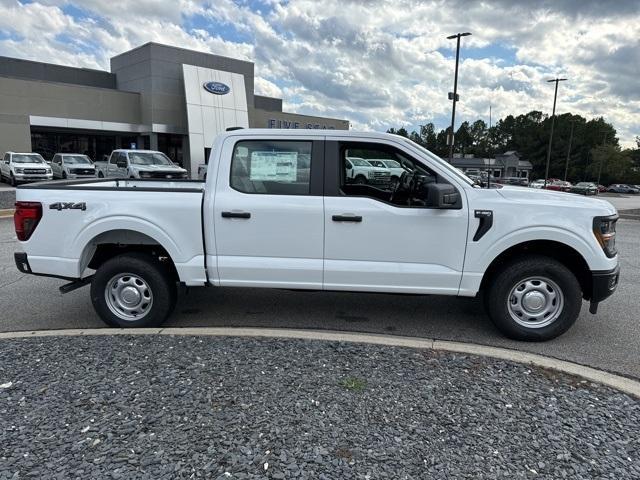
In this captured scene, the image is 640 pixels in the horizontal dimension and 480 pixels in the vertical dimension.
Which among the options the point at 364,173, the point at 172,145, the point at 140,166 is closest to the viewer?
the point at 364,173

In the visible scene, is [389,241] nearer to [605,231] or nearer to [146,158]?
[605,231]

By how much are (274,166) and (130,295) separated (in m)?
1.83

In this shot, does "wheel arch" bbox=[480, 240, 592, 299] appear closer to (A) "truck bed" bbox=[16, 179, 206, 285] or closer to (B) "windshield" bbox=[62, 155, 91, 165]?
(A) "truck bed" bbox=[16, 179, 206, 285]

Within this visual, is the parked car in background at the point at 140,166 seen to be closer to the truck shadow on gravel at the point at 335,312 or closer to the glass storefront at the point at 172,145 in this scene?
the truck shadow on gravel at the point at 335,312

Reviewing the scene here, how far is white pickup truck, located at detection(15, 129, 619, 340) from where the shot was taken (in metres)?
4.15

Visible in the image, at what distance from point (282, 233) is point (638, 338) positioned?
3528mm

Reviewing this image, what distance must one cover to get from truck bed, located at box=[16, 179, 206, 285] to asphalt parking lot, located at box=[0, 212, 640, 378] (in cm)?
72

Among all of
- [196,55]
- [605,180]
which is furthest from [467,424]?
[605,180]

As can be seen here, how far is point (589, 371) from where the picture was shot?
358 cm

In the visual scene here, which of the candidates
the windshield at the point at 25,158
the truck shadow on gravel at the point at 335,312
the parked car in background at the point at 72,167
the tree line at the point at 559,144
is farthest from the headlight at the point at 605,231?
the tree line at the point at 559,144

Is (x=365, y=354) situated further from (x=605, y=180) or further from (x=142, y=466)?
(x=605, y=180)

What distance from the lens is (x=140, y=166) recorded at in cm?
2139

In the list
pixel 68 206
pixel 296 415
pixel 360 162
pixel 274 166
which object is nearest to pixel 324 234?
pixel 274 166

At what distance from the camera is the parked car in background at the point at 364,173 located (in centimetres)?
477
